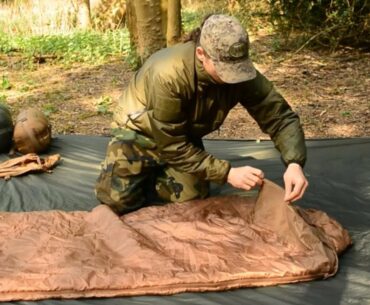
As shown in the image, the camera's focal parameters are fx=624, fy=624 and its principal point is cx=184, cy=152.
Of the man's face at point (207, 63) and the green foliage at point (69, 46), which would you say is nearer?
the man's face at point (207, 63)

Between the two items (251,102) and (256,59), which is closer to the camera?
(251,102)

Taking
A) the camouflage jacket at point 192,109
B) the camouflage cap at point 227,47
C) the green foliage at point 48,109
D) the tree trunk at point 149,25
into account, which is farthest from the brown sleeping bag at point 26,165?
the tree trunk at point 149,25

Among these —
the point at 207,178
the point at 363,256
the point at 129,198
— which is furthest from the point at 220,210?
the point at 363,256

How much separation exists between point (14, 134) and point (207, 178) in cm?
132

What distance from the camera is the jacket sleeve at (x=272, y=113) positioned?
250 cm

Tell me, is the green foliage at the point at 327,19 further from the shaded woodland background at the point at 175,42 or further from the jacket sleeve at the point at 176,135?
the jacket sleeve at the point at 176,135

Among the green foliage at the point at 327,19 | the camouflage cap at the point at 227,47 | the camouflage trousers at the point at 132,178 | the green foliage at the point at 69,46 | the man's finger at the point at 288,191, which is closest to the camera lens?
the camouflage cap at the point at 227,47

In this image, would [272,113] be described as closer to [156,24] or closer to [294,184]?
[294,184]

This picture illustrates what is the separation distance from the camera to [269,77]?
5.62 m

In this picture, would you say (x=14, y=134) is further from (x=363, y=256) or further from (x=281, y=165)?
(x=363, y=256)

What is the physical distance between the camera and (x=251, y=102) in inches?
101

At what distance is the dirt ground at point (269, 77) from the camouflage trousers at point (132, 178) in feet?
4.81

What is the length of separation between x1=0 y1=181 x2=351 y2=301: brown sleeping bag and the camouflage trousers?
117mm

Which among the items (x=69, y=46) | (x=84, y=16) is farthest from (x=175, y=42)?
(x=84, y=16)
